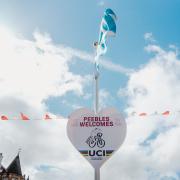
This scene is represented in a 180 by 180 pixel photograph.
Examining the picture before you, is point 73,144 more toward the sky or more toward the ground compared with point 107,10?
more toward the ground

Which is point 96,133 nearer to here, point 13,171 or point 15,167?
point 13,171

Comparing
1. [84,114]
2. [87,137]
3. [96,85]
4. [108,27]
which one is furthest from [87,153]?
[108,27]

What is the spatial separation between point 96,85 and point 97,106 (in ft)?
3.28

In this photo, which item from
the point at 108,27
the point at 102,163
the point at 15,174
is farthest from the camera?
the point at 15,174

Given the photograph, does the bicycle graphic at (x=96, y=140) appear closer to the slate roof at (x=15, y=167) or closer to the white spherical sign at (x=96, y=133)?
the white spherical sign at (x=96, y=133)

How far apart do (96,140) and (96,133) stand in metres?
0.23

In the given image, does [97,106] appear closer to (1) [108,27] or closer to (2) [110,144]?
(2) [110,144]

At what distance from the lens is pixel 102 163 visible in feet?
38.1

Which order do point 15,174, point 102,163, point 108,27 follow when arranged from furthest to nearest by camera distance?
1. point 15,174
2. point 108,27
3. point 102,163

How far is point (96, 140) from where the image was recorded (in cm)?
1170

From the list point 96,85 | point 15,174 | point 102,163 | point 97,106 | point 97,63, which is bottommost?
point 102,163

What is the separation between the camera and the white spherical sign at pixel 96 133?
1166 cm

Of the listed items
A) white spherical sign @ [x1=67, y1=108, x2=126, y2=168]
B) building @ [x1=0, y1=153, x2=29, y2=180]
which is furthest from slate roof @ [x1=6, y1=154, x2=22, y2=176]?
white spherical sign @ [x1=67, y1=108, x2=126, y2=168]

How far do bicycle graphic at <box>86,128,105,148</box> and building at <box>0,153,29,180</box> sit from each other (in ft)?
195
